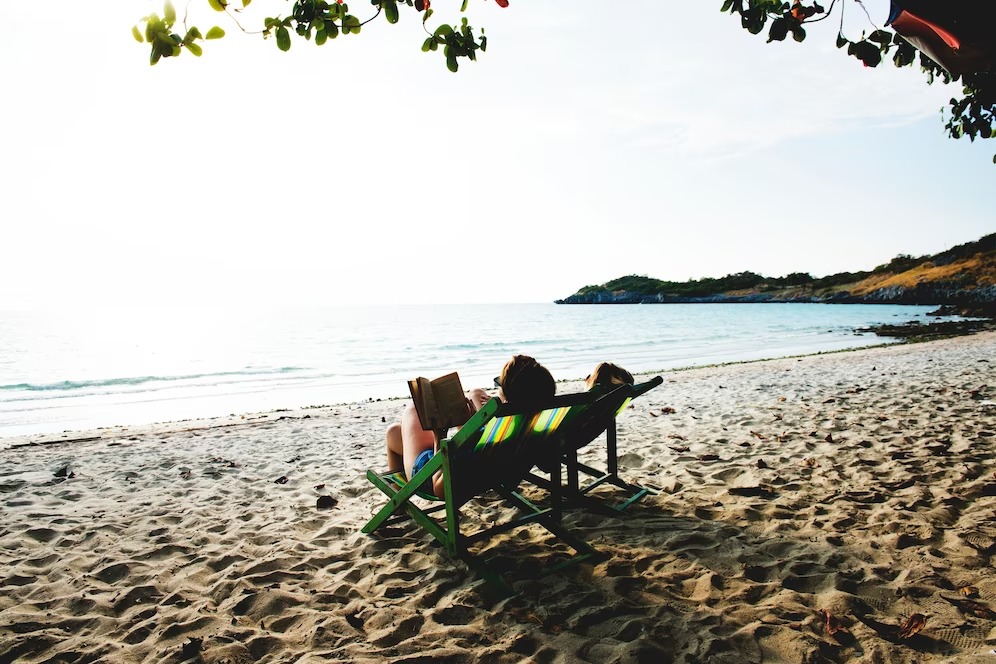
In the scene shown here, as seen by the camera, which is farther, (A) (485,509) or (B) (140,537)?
(A) (485,509)

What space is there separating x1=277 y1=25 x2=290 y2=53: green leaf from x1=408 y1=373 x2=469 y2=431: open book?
5.59 feet

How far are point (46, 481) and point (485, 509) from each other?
4116 millimetres

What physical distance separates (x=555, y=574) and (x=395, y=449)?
1.50 metres

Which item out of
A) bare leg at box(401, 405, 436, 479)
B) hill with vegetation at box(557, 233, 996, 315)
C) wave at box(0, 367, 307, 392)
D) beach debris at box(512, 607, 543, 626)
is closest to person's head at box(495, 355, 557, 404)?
bare leg at box(401, 405, 436, 479)

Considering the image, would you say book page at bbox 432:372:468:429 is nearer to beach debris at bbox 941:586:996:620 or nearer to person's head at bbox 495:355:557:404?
person's head at bbox 495:355:557:404

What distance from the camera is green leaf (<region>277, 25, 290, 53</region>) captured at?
2365 mm

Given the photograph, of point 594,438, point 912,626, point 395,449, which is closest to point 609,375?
point 594,438

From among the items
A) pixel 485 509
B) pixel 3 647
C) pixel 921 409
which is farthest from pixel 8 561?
pixel 921 409

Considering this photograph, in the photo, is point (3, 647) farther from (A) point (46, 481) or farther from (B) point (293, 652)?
(A) point (46, 481)

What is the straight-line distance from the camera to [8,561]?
330cm

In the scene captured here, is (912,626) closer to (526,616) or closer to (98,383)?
(526,616)

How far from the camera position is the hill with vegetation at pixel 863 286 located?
204 feet

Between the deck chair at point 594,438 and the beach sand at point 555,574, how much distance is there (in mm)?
154

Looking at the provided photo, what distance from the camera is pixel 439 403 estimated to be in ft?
10.6
